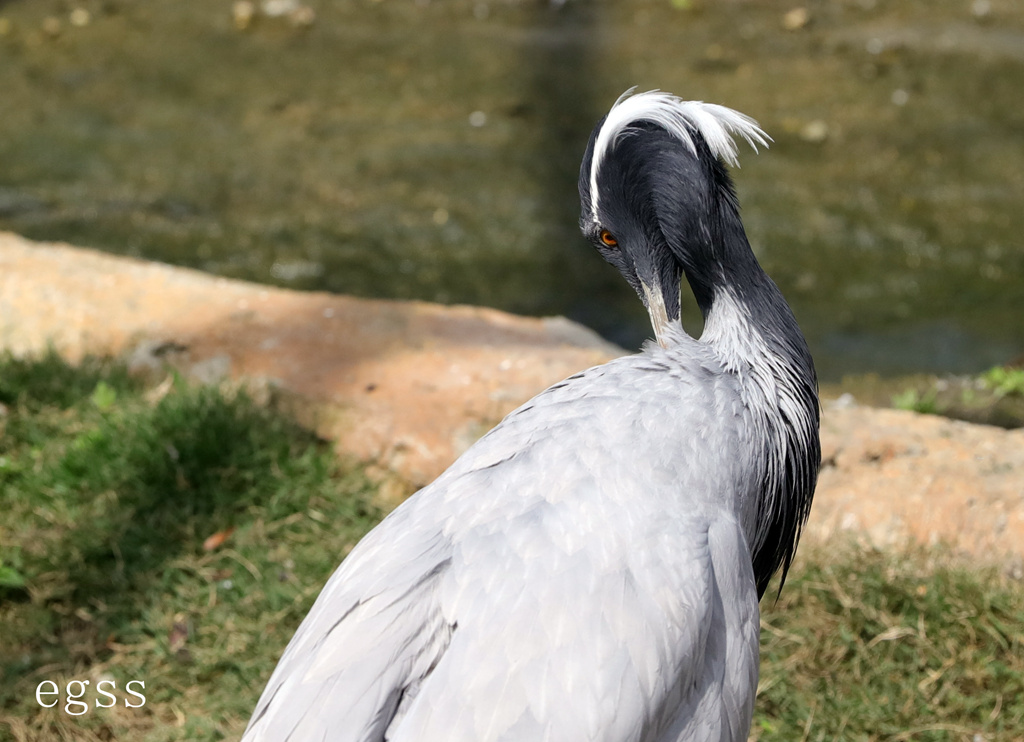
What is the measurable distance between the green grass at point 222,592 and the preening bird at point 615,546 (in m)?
0.51

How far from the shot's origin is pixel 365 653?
1798 millimetres

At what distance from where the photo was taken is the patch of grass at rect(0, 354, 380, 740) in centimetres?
268

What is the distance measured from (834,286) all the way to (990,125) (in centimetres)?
200

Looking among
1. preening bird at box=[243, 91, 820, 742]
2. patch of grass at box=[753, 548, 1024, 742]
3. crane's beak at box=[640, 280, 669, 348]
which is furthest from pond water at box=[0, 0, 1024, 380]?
preening bird at box=[243, 91, 820, 742]

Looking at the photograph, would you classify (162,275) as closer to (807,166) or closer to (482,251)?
(482,251)

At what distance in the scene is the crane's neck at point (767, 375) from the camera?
2.22 m

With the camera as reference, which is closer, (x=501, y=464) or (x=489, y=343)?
(x=501, y=464)

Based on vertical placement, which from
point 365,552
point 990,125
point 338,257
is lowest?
point 338,257

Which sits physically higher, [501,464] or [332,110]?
[501,464]

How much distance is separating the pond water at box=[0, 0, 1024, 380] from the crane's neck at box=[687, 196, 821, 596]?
255 centimetres

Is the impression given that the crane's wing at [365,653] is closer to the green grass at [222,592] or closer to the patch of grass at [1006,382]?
the green grass at [222,592]

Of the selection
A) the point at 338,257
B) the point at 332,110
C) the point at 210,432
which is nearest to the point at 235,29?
the point at 332,110

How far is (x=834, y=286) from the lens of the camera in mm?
5309

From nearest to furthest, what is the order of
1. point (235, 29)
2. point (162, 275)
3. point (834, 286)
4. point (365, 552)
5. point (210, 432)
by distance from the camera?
point (365, 552)
point (210, 432)
point (162, 275)
point (834, 286)
point (235, 29)
